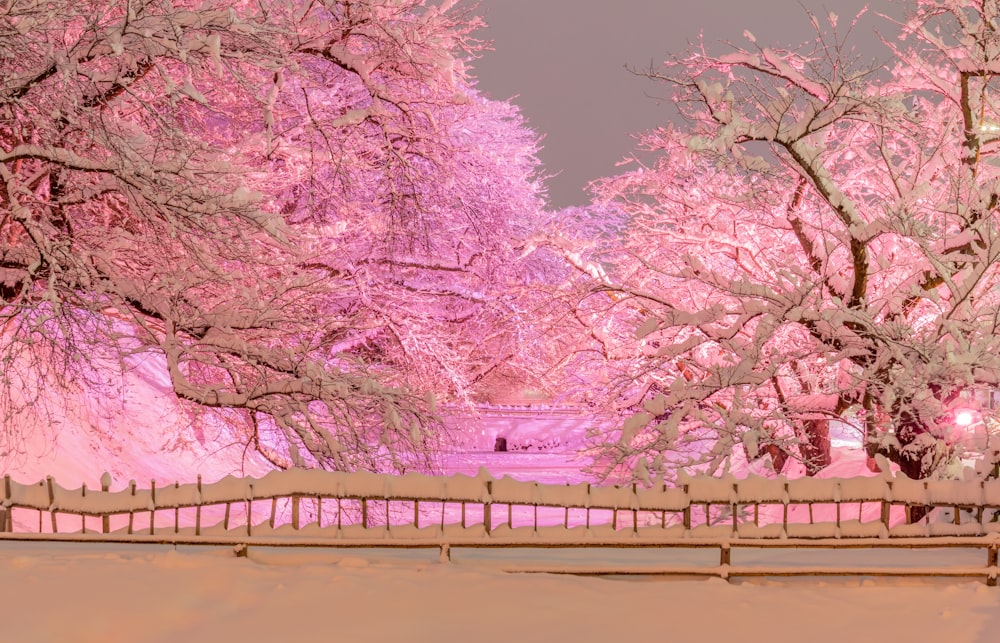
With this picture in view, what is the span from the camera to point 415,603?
21.8 ft

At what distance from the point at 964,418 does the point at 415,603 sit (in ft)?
23.1

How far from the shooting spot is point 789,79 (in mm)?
11367

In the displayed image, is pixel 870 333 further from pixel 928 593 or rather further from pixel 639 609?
pixel 639 609

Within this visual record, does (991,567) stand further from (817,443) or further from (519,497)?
(817,443)

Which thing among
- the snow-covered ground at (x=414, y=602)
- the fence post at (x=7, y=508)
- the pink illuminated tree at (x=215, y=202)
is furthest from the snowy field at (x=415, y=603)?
the pink illuminated tree at (x=215, y=202)

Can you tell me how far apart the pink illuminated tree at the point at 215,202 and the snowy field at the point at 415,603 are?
213cm

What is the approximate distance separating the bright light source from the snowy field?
3.22 meters

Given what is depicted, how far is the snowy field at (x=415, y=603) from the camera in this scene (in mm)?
6234

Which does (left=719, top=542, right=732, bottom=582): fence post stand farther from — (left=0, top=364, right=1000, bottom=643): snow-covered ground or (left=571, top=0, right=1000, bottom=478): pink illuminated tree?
(left=571, top=0, right=1000, bottom=478): pink illuminated tree

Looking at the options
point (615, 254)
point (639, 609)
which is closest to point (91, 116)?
point (639, 609)

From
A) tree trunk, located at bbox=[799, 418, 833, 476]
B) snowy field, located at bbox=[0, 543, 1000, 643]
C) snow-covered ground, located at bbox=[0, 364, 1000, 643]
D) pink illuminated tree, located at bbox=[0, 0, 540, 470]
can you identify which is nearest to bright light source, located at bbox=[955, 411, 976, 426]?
snow-covered ground, located at bbox=[0, 364, 1000, 643]

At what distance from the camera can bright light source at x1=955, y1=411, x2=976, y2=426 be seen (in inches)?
402

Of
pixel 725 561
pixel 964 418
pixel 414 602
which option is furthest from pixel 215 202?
pixel 964 418

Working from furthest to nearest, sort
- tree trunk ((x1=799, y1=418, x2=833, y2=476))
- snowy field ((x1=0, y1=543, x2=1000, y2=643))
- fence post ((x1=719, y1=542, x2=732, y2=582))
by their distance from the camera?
tree trunk ((x1=799, y1=418, x2=833, y2=476))
fence post ((x1=719, y1=542, x2=732, y2=582))
snowy field ((x1=0, y1=543, x2=1000, y2=643))
